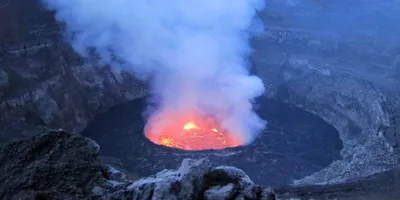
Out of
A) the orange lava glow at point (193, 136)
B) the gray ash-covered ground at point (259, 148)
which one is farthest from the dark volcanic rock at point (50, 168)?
the orange lava glow at point (193, 136)

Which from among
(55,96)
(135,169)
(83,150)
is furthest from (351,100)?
(83,150)

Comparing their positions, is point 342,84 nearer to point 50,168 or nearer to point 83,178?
point 83,178

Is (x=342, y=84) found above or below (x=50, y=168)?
above

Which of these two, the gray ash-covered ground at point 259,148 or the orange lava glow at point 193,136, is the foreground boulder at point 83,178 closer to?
the gray ash-covered ground at point 259,148

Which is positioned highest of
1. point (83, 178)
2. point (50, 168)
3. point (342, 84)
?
point (342, 84)

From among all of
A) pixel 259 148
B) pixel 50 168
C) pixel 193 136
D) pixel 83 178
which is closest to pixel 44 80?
pixel 193 136

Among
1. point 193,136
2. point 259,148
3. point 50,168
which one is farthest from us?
point 193,136

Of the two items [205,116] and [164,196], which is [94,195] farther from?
[205,116]
